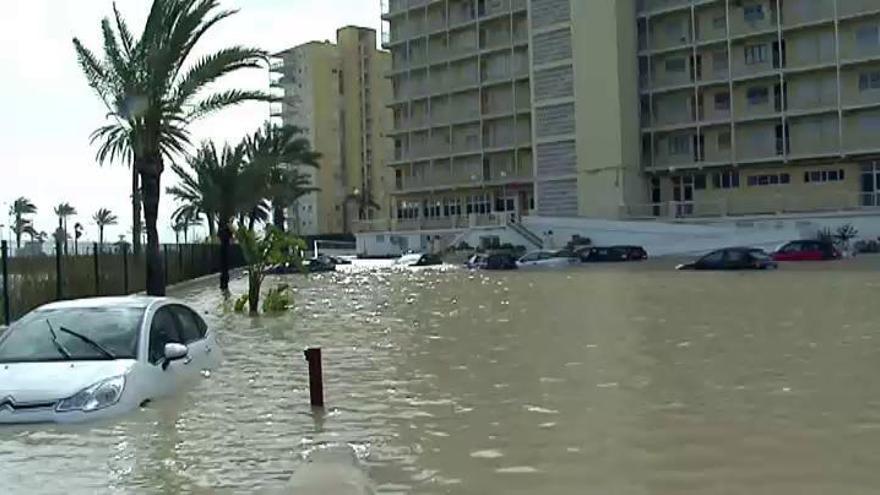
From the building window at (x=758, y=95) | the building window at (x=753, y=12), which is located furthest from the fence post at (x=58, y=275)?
the building window at (x=753, y=12)

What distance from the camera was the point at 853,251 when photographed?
58375mm

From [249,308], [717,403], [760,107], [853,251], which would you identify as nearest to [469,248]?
[760,107]

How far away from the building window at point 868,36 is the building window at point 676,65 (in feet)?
42.8

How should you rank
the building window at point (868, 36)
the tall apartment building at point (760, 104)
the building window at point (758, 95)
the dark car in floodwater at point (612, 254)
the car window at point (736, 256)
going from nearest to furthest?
the car window at point (736, 256)
the dark car in floodwater at point (612, 254)
the building window at point (868, 36)
the tall apartment building at point (760, 104)
the building window at point (758, 95)

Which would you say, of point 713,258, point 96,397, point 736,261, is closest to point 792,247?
point 713,258

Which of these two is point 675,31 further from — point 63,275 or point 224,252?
point 63,275

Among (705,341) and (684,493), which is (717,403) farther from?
(705,341)

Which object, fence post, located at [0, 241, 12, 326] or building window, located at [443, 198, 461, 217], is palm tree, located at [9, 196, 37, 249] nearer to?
building window, located at [443, 198, 461, 217]

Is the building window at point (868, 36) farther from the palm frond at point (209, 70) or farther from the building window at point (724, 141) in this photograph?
the palm frond at point (209, 70)

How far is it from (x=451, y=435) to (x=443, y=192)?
86.7 meters

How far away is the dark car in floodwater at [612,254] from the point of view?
64.0 m

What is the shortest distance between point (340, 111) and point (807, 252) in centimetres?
9284

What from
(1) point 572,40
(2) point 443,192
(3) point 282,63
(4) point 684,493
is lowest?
(4) point 684,493

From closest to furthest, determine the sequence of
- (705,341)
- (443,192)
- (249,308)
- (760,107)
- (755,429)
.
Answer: (755,429)
(705,341)
(249,308)
(760,107)
(443,192)
